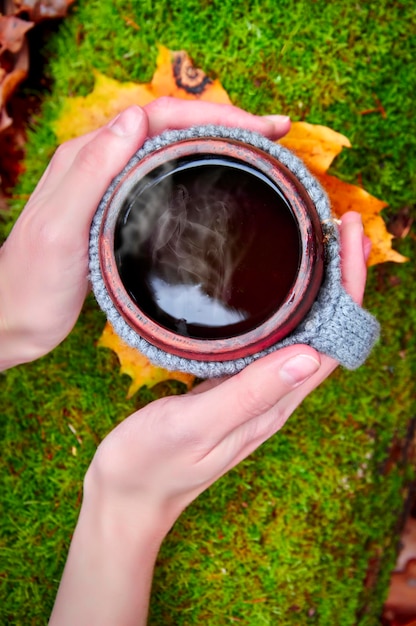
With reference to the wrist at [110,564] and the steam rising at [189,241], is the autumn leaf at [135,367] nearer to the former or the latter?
the wrist at [110,564]

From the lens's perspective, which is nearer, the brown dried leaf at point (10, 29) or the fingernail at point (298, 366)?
the fingernail at point (298, 366)

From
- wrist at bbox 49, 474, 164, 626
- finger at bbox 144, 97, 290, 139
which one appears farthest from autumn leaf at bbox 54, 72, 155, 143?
wrist at bbox 49, 474, 164, 626

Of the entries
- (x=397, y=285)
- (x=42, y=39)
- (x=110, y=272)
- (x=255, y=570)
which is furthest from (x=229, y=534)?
(x=42, y=39)

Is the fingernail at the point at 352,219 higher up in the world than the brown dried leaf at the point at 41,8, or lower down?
lower down

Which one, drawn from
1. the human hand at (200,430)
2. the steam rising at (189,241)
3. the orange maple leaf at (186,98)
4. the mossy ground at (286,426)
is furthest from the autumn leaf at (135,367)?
the steam rising at (189,241)

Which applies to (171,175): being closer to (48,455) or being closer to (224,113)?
(224,113)

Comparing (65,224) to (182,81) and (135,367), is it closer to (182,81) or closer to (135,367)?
(135,367)
